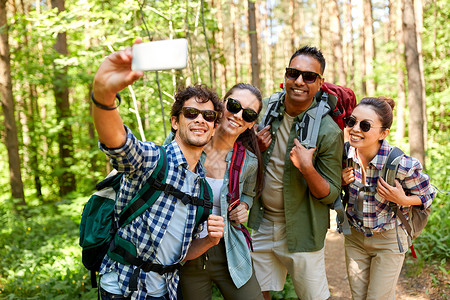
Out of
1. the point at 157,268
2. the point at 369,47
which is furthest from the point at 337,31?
the point at 157,268

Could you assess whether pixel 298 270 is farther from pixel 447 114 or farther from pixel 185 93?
pixel 447 114

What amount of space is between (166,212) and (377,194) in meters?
1.75

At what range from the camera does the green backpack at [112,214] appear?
1898 mm

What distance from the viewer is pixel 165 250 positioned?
2.00m

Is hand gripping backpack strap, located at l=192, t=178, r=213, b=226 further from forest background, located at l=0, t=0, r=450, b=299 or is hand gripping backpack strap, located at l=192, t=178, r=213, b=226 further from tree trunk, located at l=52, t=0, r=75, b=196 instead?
tree trunk, located at l=52, t=0, r=75, b=196

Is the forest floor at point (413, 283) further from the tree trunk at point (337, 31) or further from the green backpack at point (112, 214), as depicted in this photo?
the tree trunk at point (337, 31)

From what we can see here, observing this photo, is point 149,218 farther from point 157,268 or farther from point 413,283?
point 413,283

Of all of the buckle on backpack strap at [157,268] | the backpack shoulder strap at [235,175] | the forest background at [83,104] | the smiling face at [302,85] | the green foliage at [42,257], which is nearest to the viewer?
the buckle on backpack strap at [157,268]

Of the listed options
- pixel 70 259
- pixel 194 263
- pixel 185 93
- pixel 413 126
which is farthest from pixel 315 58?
pixel 413 126

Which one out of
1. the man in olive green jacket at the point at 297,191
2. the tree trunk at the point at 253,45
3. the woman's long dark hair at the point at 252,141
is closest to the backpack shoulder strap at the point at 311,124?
the man in olive green jacket at the point at 297,191

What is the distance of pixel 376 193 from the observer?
2797 mm

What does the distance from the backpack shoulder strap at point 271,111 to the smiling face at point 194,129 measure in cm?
98

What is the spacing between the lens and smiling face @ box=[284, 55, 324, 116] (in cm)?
282

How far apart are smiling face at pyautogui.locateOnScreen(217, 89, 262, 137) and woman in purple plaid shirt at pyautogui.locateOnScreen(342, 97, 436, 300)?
32.7 inches
